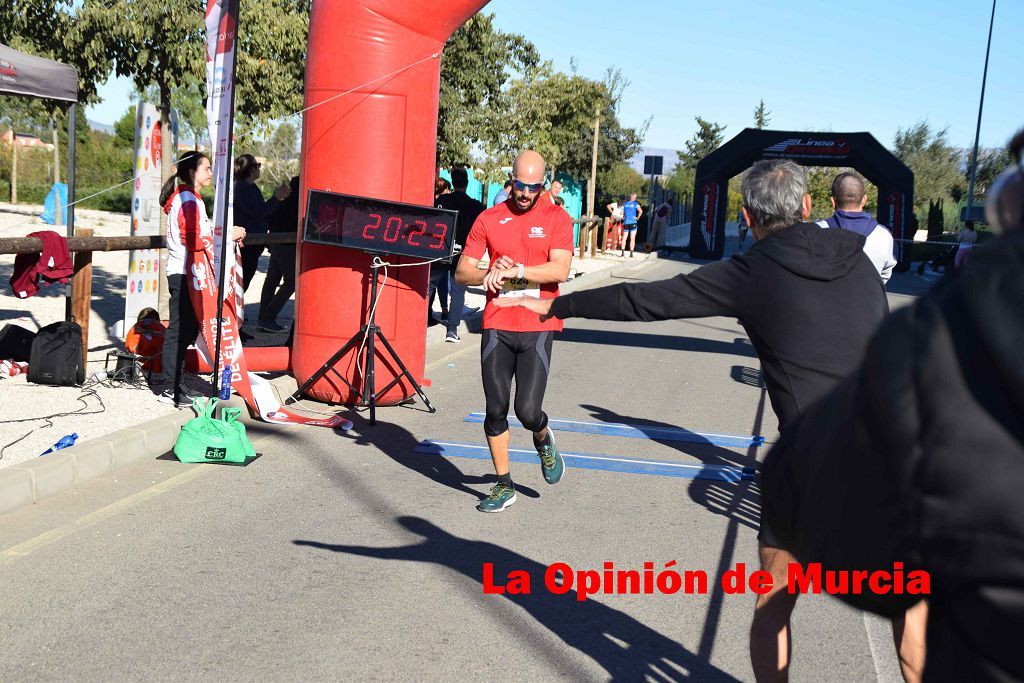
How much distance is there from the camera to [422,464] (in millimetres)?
7223

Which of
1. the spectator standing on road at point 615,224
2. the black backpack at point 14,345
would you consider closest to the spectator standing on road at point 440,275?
the black backpack at point 14,345

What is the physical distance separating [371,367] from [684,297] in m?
5.54

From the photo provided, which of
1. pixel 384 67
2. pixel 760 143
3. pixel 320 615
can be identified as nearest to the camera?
pixel 320 615

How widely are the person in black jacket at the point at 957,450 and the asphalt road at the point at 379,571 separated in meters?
2.39

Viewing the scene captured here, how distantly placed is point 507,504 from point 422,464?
1.21 metres

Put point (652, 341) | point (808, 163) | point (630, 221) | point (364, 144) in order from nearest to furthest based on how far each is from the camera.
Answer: point (364, 144)
point (652, 341)
point (630, 221)
point (808, 163)

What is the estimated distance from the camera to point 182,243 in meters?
8.17

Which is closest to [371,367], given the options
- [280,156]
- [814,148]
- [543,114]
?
[543,114]

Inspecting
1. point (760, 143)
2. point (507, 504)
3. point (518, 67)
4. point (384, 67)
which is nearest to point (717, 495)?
point (507, 504)

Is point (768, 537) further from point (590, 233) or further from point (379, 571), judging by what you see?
point (590, 233)

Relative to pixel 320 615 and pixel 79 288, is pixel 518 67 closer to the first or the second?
pixel 79 288

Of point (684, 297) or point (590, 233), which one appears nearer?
point (684, 297)

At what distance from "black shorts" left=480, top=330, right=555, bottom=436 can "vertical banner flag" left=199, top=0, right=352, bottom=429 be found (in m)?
2.40

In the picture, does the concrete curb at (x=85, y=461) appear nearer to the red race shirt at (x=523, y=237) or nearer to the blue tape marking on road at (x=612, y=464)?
the blue tape marking on road at (x=612, y=464)
